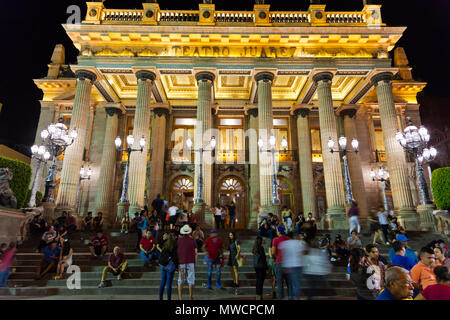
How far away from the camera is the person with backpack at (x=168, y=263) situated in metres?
6.59

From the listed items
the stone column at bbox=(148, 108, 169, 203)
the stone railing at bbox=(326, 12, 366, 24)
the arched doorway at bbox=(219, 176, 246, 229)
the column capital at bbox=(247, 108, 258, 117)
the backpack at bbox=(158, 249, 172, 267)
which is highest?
the stone railing at bbox=(326, 12, 366, 24)

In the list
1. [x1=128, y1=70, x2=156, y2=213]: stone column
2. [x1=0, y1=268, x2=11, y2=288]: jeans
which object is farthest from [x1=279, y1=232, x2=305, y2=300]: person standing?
[x1=128, y1=70, x2=156, y2=213]: stone column

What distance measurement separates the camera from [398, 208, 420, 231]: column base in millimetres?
15434

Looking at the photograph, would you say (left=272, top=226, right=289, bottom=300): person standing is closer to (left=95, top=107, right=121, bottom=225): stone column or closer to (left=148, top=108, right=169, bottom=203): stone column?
(left=148, top=108, right=169, bottom=203): stone column

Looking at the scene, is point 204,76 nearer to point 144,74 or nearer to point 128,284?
point 144,74

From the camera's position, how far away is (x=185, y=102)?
23500 mm

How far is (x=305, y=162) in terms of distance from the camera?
21453 mm

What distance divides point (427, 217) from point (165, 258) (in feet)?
44.4

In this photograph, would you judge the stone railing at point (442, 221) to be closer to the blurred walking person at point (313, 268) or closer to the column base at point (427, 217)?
the column base at point (427, 217)

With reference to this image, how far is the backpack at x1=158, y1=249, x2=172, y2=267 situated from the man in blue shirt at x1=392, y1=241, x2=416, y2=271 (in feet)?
15.8

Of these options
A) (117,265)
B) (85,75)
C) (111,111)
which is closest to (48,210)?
(117,265)

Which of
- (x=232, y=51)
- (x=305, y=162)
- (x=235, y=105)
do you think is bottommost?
(x=305, y=162)

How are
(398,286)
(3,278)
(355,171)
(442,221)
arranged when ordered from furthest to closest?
(355,171) → (442,221) → (3,278) → (398,286)
